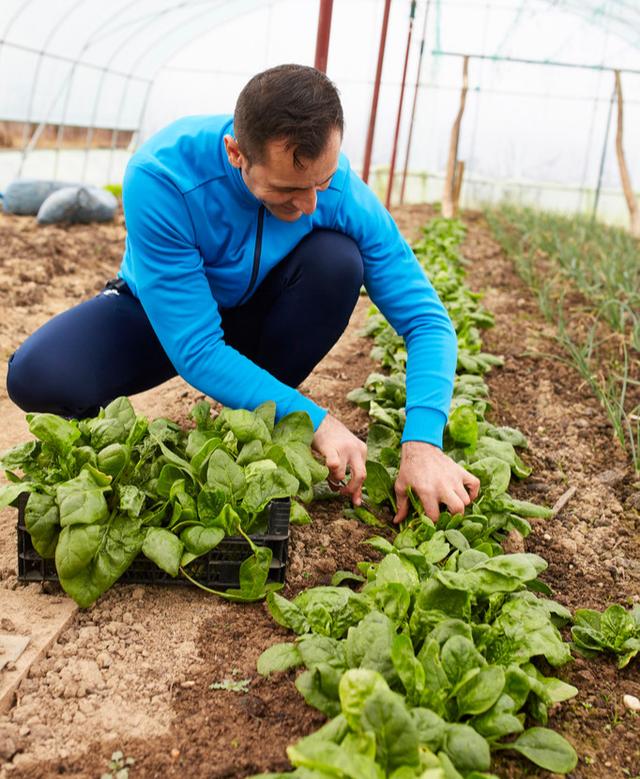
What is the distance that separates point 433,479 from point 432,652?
589mm

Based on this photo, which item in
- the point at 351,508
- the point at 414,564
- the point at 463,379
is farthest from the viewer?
the point at 463,379

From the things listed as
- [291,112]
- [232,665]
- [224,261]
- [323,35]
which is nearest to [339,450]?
[232,665]

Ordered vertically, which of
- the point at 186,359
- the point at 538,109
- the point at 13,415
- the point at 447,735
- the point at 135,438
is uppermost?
the point at 538,109

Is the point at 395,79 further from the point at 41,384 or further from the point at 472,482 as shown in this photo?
the point at 472,482

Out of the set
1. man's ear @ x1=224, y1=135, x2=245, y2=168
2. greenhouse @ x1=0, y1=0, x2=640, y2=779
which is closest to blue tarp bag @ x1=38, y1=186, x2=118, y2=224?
greenhouse @ x1=0, y1=0, x2=640, y2=779

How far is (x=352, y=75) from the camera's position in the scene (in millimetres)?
12773

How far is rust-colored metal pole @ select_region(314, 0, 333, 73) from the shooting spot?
361 cm

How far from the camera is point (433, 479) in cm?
197

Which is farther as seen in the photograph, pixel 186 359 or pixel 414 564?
pixel 186 359

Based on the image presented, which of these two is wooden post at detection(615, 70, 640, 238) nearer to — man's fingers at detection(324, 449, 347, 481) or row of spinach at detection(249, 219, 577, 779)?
row of spinach at detection(249, 219, 577, 779)

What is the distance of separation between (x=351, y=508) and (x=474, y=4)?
1330 centimetres

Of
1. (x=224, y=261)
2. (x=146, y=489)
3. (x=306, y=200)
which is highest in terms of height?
(x=306, y=200)

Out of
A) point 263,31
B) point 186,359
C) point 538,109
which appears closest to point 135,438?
point 186,359

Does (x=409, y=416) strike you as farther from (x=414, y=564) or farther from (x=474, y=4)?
(x=474, y=4)
